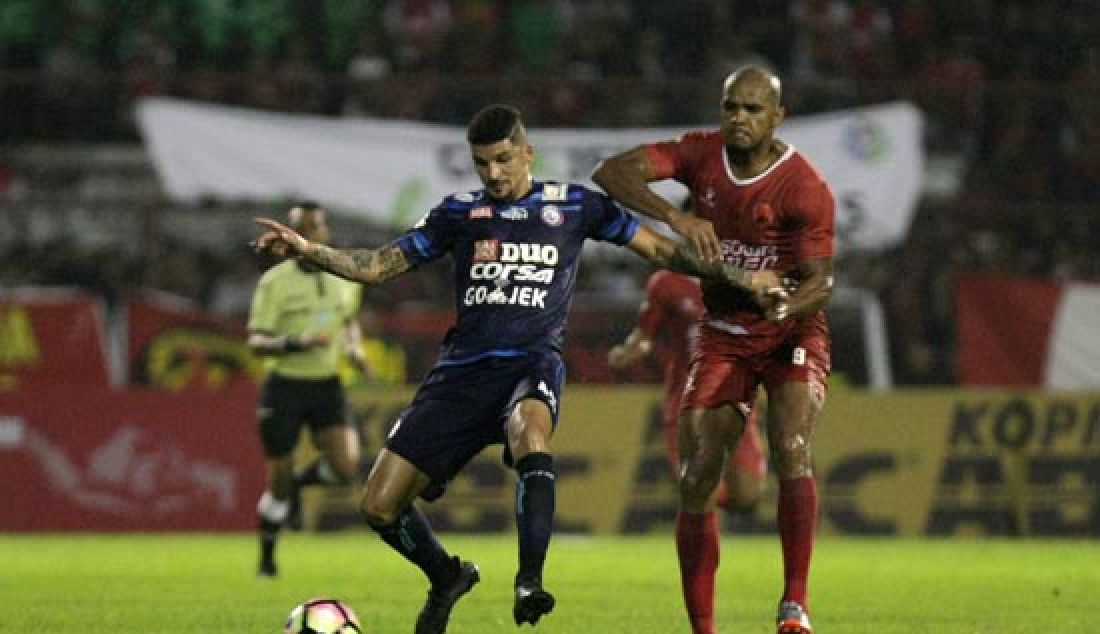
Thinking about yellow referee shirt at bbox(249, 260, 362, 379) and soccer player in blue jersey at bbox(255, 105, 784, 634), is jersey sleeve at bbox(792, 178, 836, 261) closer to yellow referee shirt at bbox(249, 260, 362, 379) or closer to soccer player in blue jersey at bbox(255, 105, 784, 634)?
soccer player in blue jersey at bbox(255, 105, 784, 634)

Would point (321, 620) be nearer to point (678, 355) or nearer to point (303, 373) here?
point (678, 355)

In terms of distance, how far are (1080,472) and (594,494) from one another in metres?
4.84

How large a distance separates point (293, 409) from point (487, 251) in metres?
6.70

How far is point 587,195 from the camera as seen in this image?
31.0ft

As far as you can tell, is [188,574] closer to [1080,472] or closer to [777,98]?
[777,98]

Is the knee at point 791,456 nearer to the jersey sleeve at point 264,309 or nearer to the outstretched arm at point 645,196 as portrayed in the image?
the outstretched arm at point 645,196

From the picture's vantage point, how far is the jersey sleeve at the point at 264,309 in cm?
1553

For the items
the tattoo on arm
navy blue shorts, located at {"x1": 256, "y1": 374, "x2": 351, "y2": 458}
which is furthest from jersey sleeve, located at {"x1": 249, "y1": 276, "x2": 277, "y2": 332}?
the tattoo on arm

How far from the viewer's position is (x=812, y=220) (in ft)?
29.9

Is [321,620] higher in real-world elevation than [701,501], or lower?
lower

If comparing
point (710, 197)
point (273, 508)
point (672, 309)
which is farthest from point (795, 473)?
point (273, 508)

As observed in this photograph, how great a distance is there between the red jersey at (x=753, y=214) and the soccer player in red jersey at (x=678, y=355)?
421cm

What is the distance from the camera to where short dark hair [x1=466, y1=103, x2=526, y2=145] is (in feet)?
29.7

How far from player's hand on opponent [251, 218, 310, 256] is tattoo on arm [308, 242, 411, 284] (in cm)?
23
